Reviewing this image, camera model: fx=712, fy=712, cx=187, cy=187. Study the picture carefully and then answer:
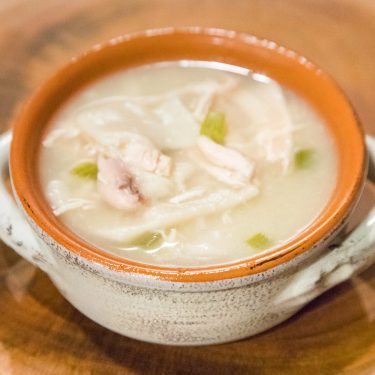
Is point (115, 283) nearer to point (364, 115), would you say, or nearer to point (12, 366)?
point (12, 366)

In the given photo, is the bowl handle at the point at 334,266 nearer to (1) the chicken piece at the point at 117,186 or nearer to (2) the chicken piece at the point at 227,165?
(2) the chicken piece at the point at 227,165

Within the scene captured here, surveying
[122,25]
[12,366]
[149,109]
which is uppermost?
[149,109]

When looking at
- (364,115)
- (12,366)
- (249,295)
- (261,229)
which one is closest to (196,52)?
(364,115)

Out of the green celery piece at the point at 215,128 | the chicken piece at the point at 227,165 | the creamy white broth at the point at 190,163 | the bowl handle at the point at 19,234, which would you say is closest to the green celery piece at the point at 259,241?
the creamy white broth at the point at 190,163

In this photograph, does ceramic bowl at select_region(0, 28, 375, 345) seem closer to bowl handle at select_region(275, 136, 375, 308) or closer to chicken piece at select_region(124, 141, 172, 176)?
bowl handle at select_region(275, 136, 375, 308)

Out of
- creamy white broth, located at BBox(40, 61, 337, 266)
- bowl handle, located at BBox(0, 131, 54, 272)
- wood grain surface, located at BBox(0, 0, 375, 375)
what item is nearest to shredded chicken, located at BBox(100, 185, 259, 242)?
creamy white broth, located at BBox(40, 61, 337, 266)

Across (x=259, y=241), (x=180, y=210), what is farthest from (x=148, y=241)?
(x=259, y=241)

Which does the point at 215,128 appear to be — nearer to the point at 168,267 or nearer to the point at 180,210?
the point at 180,210
